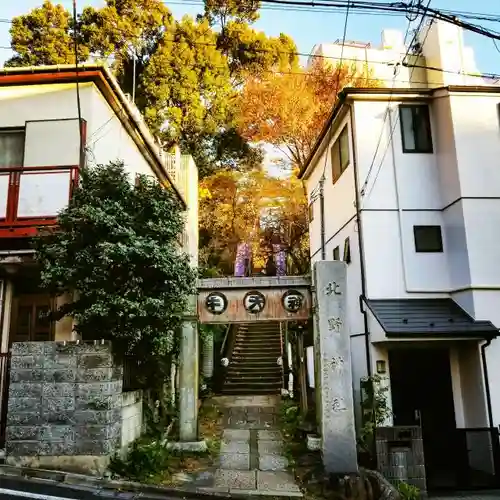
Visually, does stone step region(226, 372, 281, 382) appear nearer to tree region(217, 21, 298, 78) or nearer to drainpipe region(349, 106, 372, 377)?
drainpipe region(349, 106, 372, 377)

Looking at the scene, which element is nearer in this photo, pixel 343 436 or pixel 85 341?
pixel 85 341

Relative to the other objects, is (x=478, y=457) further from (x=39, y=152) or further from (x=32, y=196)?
(x=39, y=152)

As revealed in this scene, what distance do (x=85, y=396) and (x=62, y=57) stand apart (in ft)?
66.6

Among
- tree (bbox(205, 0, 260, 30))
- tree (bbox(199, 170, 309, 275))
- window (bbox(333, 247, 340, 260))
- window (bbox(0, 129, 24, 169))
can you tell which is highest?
tree (bbox(205, 0, 260, 30))

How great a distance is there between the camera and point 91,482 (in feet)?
23.8

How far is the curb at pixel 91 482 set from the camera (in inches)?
283

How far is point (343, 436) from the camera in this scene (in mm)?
8656

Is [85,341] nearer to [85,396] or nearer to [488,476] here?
[85,396]

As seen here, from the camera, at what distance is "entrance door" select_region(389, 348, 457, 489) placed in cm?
1198

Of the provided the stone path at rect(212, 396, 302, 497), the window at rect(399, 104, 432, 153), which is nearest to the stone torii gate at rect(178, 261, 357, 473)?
the stone path at rect(212, 396, 302, 497)

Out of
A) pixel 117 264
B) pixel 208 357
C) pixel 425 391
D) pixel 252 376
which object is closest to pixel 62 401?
pixel 117 264

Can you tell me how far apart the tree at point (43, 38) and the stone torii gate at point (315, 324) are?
17.8 metres

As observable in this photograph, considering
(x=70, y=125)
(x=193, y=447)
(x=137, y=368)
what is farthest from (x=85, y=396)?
(x=70, y=125)

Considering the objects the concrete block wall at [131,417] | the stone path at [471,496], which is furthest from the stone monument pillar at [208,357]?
the stone path at [471,496]
